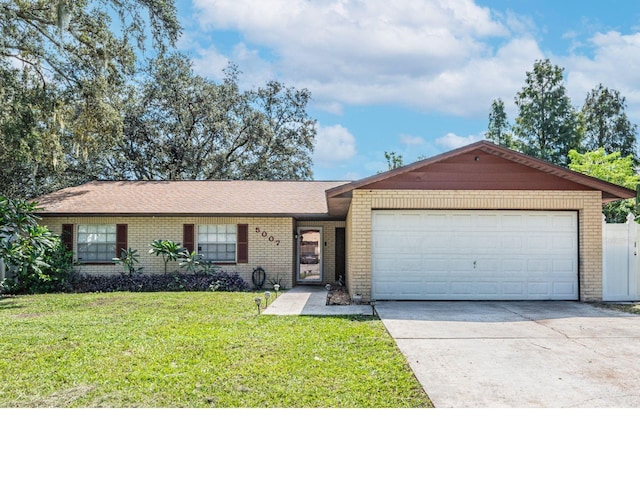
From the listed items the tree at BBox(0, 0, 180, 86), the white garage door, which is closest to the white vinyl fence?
the white garage door

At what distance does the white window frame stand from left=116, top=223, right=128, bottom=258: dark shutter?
2.48 m

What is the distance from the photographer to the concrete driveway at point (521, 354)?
173 inches

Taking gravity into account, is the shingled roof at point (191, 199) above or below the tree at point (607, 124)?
below

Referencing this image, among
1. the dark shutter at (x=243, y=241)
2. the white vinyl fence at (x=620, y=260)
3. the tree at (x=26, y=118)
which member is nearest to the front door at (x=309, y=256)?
the dark shutter at (x=243, y=241)

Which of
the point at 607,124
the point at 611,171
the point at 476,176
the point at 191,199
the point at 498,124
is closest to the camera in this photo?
the point at 476,176

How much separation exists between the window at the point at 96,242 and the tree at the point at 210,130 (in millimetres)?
12948

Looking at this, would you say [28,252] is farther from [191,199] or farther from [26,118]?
[191,199]

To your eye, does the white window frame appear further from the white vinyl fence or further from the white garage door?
the white vinyl fence

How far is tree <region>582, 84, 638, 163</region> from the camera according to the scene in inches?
1257

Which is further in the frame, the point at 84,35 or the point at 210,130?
the point at 210,130

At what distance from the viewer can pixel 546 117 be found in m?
31.1

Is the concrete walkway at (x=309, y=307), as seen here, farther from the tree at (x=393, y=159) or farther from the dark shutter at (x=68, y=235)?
the tree at (x=393, y=159)

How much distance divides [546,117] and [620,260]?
2353 centimetres

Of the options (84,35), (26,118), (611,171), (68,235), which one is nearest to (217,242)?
(68,235)
